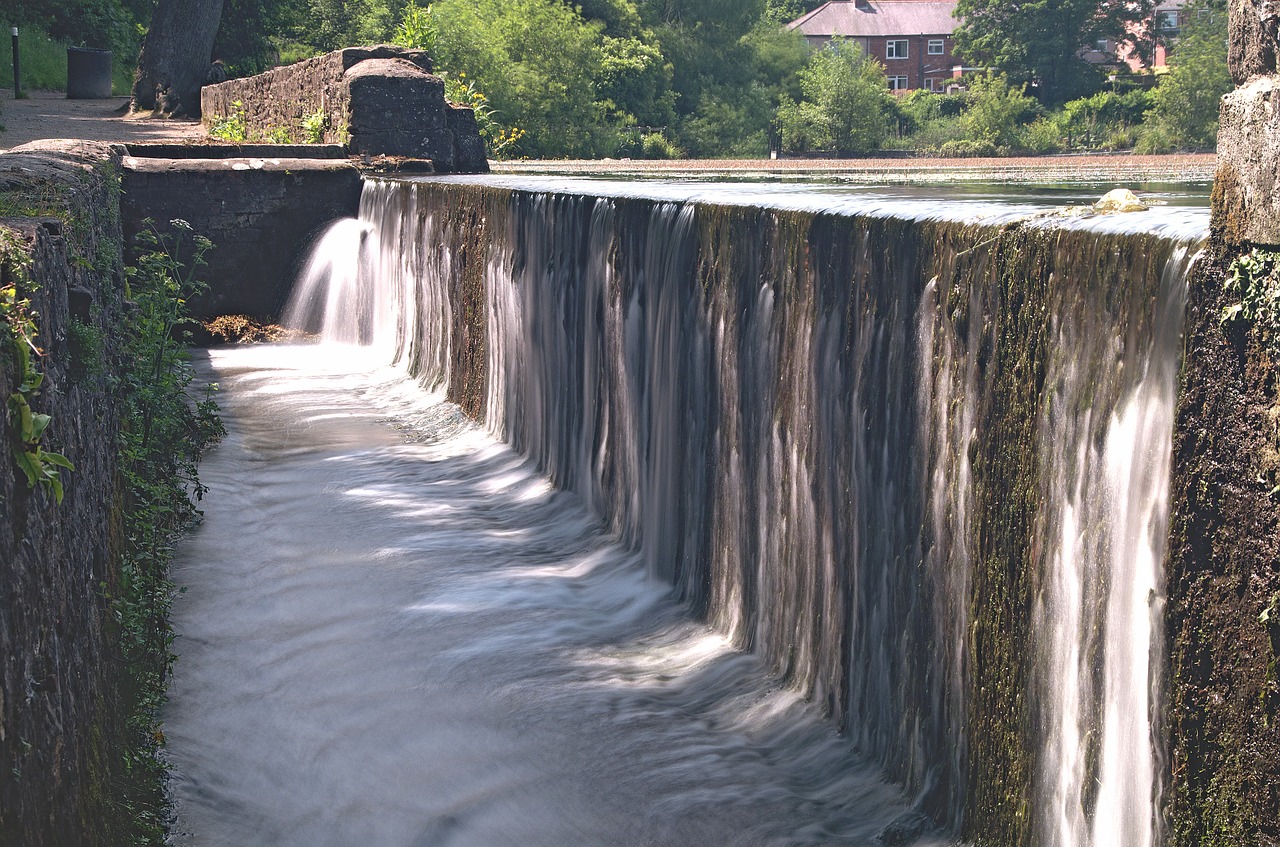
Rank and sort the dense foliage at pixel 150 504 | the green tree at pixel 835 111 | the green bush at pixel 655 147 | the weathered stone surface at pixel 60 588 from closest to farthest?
the weathered stone surface at pixel 60 588
the dense foliage at pixel 150 504
the green bush at pixel 655 147
the green tree at pixel 835 111

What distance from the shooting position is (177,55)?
81.1 ft

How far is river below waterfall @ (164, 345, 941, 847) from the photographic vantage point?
4.42m

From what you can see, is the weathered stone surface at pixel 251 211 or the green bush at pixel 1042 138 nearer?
the weathered stone surface at pixel 251 211

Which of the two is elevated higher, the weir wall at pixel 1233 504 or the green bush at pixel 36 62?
the green bush at pixel 36 62

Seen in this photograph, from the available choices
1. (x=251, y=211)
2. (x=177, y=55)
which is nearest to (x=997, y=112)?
(x=177, y=55)

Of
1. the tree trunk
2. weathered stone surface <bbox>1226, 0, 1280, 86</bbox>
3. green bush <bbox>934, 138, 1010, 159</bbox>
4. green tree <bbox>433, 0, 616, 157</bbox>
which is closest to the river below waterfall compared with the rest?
weathered stone surface <bbox>1226, 0, 1280, 86</bbox>

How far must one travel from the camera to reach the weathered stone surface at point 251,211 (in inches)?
544

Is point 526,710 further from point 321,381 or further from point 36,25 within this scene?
point 36,25

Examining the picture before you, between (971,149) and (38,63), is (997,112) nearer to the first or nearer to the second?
(971,149)

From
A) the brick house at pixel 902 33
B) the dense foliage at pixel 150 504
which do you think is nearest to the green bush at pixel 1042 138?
the brick house at pixel 902 33

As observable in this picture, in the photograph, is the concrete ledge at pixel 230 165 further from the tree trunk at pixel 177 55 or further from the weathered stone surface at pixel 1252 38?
the weathered stone surface at pixel 1252 38

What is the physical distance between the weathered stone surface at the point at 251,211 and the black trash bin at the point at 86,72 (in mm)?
15425

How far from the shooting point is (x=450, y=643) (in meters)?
5.90

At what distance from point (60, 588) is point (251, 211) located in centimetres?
1145
